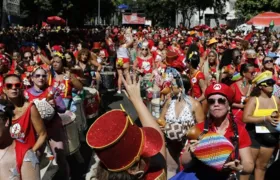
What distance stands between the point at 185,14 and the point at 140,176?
2064 inches

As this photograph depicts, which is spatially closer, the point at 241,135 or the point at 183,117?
the point at 241,135

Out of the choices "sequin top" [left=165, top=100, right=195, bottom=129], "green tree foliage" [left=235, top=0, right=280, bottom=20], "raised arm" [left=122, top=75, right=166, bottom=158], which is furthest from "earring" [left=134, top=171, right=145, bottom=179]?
"green tree foliage" [left=235, top=0, right=280, bottom=20]

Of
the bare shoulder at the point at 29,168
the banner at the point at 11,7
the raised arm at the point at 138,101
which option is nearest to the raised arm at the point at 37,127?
the bare shoulder at the point at 29,168

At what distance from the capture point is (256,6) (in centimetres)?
4412

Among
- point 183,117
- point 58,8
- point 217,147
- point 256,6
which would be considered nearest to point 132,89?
point 217,147

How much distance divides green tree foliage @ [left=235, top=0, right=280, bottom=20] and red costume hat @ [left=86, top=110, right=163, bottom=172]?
4297cm

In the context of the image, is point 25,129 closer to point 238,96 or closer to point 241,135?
point 241,135

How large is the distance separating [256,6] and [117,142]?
43.7 m

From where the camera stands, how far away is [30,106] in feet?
15.8

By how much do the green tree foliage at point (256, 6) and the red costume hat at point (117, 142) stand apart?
141ft

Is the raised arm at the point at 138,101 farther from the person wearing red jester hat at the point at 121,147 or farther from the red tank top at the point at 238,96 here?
the red tank top at the point at 238,96

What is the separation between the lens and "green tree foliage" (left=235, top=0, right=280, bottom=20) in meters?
43.6

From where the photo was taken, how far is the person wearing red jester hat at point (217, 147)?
2932 mm

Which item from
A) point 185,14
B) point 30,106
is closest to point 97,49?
point 30,106
